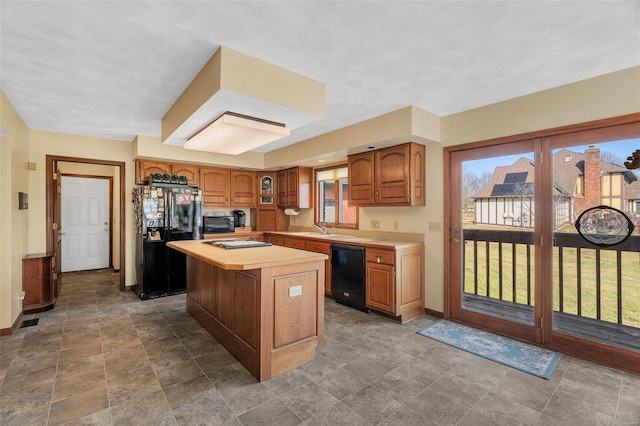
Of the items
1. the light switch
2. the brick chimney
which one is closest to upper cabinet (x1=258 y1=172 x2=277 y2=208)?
the light switch

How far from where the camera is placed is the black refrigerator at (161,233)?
4.54 metres

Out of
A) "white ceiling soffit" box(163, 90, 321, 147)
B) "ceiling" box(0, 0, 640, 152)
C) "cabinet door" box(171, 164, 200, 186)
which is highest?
"ceiling" box(0, 0, 640, 152)

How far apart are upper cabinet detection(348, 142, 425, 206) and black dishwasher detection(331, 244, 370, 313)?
70cm

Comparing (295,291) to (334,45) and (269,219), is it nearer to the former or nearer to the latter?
(334,45)

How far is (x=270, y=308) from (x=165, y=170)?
375cm

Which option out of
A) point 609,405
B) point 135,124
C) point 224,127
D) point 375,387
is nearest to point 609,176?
point 609,405

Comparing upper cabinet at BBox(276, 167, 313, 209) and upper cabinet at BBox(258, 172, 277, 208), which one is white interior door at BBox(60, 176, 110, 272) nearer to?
upper cabinet at BBox(258, 172, 277, 208)

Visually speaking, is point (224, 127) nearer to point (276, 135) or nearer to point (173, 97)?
point (276, 135)

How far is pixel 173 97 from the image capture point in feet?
10.1

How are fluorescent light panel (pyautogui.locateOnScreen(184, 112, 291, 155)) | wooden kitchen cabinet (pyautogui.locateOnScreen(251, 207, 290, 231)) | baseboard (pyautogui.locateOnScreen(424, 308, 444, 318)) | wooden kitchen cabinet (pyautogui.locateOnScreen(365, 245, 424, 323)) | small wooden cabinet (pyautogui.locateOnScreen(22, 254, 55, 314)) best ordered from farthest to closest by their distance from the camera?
wooden kitchen cabinet (pyautogui.locateOnScreen(251, 207, 290, 231)) → small wooden cabinet (pyautogui.locateOnScreen(22, 254, 55, 314)) → baseboard (pyautogui.locateOnScreen(424, 308, 444, 318)) → wooden kitchen cabinet (pyautogui.locateOnScreen(365, 245, 424, 323)) → fluorescent light panel (pyautogui.locateOnScreen(184, 112, 291, 155))

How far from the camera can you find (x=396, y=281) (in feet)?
11.6

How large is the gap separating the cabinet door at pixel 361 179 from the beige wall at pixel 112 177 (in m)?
4.89

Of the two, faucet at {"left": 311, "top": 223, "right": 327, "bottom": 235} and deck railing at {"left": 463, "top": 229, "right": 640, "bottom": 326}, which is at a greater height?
faucet at {"left": 311, "top": 223, "right": 327, "bottom": 235}

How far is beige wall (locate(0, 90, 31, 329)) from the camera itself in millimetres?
3072
